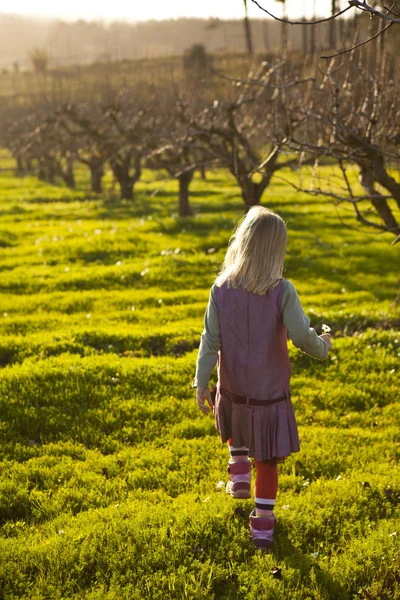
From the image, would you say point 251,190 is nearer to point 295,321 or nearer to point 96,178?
point 295,321

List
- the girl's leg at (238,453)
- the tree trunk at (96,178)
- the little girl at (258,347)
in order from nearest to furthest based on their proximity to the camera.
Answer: the little girl at (258,347), the girl's leg at (238,453), the tree trunk at (96,178)

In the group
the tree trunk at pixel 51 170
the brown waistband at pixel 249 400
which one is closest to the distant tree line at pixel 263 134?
the tree trunk at pixel 51 170

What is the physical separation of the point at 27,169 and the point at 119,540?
44.5 metres

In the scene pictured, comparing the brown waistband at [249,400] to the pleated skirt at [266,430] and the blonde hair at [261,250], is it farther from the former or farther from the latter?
the blonde hair at [261,250]

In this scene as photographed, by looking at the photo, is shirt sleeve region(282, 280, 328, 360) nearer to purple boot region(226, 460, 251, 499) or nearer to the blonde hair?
the blonde hair

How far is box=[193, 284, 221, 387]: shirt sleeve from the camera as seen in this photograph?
14.5 ft

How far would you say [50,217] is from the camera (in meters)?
22.7

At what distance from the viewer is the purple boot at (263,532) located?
176 inches

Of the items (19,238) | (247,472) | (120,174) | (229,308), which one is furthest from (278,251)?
(120,174)

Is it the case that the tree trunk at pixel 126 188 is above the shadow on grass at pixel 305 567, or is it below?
above

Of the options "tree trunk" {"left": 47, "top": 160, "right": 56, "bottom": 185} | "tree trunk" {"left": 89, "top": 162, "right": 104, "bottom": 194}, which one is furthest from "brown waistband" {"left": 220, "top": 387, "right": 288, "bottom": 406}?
"tree trunk" {"left": 47, "top": 160, "right": 56, "bottom": 185}

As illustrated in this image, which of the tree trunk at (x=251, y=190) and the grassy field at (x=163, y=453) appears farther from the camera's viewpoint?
the tree trunk at (x=251, y=190)

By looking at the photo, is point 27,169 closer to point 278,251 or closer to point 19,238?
point 19,238

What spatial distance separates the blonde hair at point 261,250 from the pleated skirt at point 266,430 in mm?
849
